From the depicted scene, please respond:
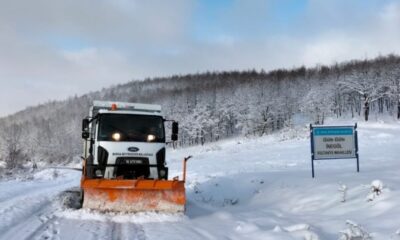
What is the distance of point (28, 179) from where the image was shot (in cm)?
2639

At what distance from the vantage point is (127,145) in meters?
12.9

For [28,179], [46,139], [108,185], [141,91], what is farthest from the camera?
[141,91]

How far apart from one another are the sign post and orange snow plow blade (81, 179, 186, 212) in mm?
5837

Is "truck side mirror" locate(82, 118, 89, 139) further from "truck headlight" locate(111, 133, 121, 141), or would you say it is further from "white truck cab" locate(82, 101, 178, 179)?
"truck headlight" locate(111, 133, 121, 141)

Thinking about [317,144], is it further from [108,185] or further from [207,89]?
[207,89]

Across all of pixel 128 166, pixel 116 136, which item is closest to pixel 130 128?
pixel 116 136

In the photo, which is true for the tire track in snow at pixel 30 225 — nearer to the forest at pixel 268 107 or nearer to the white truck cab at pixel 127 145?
the white truck cab at pixel 127 145

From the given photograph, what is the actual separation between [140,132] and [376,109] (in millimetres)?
97324

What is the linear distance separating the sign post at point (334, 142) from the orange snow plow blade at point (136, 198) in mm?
5837

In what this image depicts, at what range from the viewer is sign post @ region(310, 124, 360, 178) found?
51.7 ft

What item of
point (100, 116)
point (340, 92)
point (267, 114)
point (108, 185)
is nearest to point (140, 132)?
point (100, 116)

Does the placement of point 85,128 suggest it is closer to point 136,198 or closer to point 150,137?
point 150,137

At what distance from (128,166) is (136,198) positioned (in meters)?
1.22

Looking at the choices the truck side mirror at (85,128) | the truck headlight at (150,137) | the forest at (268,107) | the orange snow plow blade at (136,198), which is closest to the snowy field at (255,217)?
the orange snow plow blade at (136,198)
